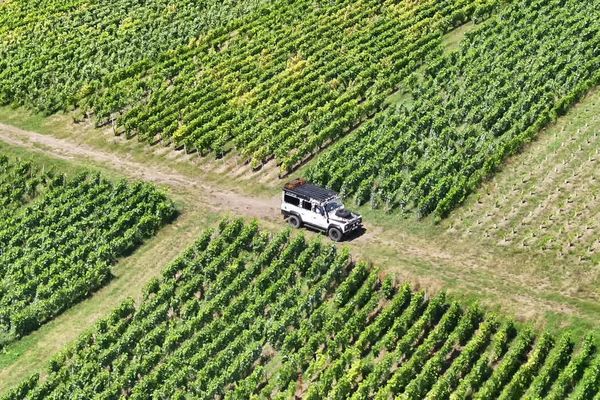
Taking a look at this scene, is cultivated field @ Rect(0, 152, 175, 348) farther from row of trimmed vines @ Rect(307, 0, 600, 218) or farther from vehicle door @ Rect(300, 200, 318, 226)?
row of trimmed vines @ Rect(307, 0, 600, 218)

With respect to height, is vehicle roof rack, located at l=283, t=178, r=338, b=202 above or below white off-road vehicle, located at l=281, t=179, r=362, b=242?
above

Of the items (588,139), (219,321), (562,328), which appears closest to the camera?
(562,328)

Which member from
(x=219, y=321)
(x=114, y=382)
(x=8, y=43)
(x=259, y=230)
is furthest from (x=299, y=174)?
(x=8, y=43)

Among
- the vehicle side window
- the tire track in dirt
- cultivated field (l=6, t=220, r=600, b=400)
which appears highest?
the vehicle side window

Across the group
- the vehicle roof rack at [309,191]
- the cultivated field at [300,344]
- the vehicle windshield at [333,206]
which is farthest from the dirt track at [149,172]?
the cultivated field at [300,344]

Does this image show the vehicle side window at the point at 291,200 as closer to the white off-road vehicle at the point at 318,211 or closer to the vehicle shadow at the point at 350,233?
the white off-road vehicle at the point at 318,211

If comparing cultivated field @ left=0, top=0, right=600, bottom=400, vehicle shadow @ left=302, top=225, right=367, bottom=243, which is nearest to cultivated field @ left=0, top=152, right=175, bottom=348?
cultivated field @ left=0, top=0, right=600, bottom=400

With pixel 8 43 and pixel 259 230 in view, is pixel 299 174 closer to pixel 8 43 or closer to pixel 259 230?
pixel 259 230
